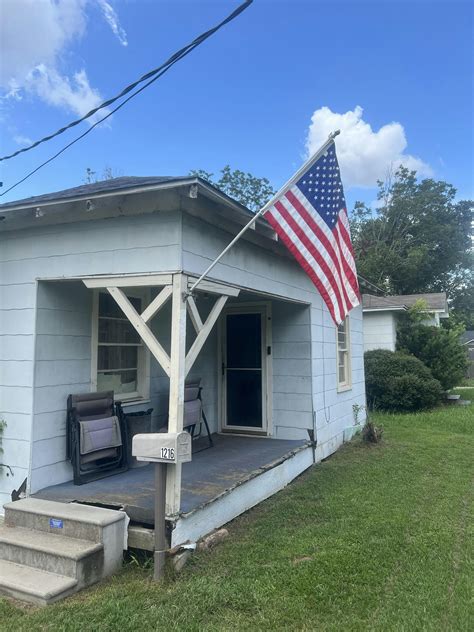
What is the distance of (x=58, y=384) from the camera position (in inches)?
173

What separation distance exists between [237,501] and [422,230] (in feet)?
109

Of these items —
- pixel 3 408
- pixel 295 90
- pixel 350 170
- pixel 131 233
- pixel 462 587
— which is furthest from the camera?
pixel 350 170

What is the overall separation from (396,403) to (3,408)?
9980mm

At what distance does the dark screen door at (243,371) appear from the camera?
23.1 ft

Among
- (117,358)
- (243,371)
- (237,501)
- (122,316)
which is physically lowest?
(237,501)

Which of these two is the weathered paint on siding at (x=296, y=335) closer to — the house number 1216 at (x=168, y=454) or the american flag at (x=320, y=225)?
the american flag at (x=320, y=225)

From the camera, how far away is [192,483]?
4.34 m

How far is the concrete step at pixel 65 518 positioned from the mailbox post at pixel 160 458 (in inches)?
15.0

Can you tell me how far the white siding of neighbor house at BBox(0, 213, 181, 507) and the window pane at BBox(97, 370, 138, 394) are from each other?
1.42 ft

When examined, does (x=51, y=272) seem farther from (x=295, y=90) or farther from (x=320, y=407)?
(x=295, y=90)

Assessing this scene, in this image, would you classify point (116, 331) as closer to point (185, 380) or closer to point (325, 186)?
point (185, 380)

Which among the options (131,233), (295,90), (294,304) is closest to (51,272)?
(131,233)

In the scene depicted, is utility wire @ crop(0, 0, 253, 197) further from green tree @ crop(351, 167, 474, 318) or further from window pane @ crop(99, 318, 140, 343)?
green tree @ crop(351, 167, 474, 318)

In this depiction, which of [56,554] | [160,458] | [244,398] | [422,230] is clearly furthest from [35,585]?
[422,230]
